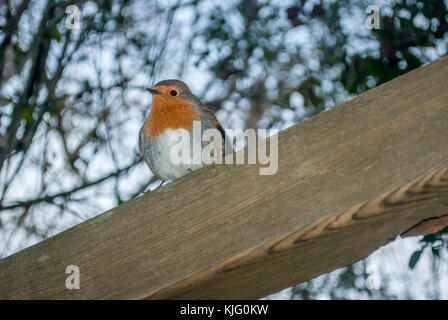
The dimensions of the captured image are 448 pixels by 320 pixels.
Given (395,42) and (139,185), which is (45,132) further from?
(395,42)

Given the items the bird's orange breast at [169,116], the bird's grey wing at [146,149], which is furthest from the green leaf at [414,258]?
the bird's grey wing at [146,149]

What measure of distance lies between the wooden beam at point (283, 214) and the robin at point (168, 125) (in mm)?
1472

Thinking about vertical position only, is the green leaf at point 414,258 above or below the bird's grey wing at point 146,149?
below

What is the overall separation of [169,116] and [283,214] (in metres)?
1.86

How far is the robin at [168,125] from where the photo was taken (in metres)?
2.68

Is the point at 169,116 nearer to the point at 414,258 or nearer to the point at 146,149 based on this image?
the point at 146,149

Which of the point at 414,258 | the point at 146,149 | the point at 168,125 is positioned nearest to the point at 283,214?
the point at 414,258

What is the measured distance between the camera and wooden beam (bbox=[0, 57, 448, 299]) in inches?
34.6

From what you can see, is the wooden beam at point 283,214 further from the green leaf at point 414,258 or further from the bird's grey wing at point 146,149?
the bird's grey wing at point 146,149

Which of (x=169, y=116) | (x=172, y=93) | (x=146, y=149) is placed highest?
(x=172, y=93)

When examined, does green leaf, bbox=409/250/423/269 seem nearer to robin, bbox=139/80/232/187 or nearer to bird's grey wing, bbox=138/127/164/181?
robin, bbox=139/80/232/187

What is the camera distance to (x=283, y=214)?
0.92m

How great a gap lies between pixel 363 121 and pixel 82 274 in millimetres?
604

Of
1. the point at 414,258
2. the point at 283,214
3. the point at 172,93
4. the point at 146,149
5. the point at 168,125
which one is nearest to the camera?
the point at 283,214
